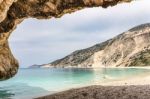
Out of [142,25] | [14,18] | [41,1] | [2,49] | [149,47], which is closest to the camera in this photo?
[41,1]

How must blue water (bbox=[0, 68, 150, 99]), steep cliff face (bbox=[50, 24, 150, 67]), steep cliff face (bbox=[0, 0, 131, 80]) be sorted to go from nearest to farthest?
steep cliff face (bbox=[0, 0, 131, 80]) < blue water (bbox=[0, 68, 150, 99]) < steep cliff face (bbox=[50, 24, 150, 67])

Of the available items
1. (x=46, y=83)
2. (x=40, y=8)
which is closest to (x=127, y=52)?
(x=46, y=83)

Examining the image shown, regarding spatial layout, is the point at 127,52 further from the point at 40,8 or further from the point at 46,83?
the point at 40,8

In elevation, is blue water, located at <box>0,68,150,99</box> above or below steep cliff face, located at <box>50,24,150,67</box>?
below

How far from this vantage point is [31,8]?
20.1 metres

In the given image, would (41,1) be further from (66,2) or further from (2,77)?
(2,77)

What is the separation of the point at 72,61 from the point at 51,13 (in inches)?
6677

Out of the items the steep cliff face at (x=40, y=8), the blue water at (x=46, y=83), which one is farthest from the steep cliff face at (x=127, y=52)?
the steep cliff face at (x=40, y=8)

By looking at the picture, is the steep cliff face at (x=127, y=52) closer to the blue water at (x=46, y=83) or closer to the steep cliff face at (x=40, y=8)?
the blue water at (x=46, y=83)

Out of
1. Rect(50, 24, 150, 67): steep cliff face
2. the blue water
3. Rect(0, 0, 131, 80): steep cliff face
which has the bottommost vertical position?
the blue water

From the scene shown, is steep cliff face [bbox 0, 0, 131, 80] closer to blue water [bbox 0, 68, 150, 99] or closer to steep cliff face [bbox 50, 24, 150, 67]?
blue water [bbox 0, 68, 150, 99]

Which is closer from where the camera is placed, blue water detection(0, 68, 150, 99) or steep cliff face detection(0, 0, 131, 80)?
steep cliff face detection(0, 0, 131, 80)

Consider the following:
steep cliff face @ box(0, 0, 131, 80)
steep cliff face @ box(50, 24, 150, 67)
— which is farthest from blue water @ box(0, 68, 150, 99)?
steep cliff face @ box(50, 24, 150, 67)

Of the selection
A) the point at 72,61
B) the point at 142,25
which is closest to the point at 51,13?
the point at 142,25
